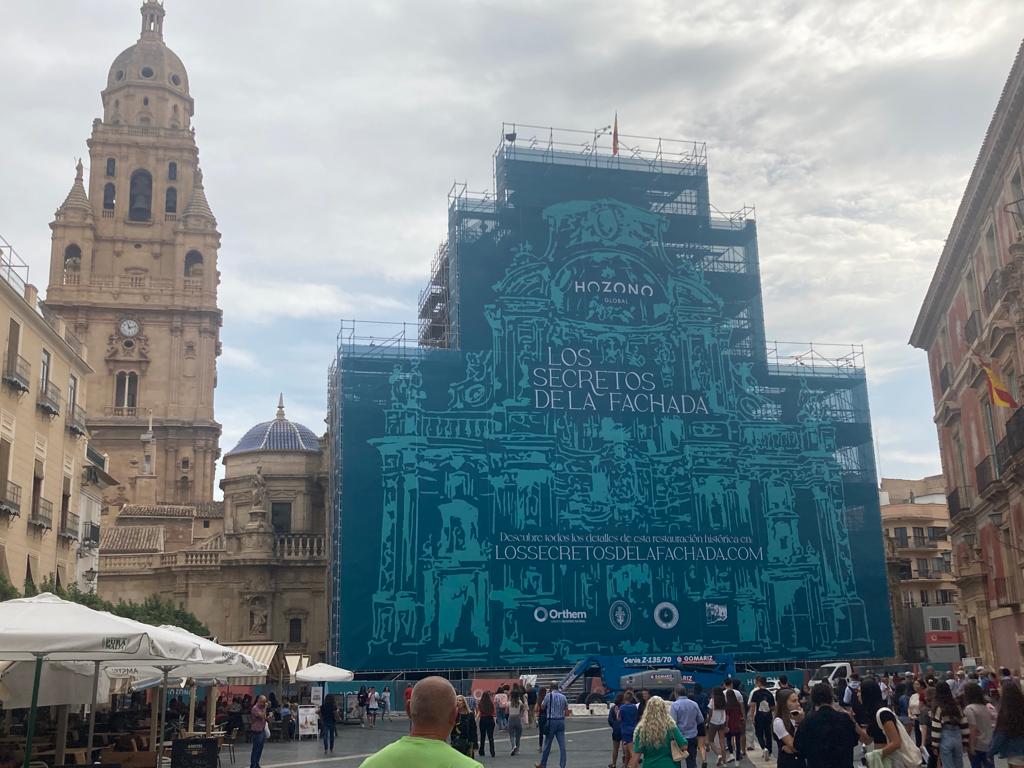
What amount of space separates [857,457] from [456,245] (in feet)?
61.4

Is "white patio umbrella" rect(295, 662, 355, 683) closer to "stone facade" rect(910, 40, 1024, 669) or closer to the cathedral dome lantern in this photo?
"stone facade" rect(910, 40, 1024, 669)

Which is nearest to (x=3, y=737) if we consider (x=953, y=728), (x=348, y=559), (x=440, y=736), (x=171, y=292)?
→ (x=953, y=728)

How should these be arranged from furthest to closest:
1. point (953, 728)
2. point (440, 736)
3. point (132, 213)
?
point (132, 213) < point (953, 728) < point (440, 736)

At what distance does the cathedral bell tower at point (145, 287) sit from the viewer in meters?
56.9

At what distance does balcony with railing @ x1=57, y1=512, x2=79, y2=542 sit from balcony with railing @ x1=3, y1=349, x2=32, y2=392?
5.21 metres

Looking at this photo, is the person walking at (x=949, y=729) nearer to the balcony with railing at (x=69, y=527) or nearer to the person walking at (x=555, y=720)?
the person walking at (x=555, y=720)

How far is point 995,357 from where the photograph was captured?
2577 cm

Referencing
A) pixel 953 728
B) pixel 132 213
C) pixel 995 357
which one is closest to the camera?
pixel 953 728

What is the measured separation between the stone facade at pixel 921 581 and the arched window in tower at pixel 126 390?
38.7 m

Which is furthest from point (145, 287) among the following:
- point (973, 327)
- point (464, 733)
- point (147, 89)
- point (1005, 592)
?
point (464, 733)

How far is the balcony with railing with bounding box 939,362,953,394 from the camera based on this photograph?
32850 mm

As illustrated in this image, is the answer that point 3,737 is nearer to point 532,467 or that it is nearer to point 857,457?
point 532,467

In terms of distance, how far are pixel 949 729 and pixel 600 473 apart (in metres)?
30.8

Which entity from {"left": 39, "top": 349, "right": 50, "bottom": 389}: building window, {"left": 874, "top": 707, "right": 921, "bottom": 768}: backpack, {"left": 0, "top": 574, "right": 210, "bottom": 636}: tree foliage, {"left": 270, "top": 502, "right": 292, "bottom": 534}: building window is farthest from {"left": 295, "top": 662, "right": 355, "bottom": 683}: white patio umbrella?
{"left": 874, "top": 707, "right": 921, "bottom": 768}: backpack
